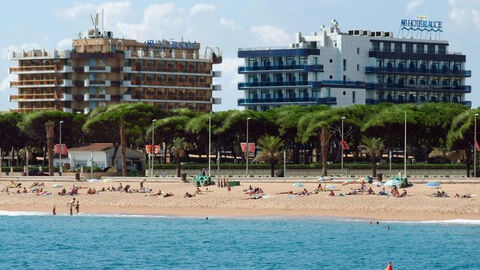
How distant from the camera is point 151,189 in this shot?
12912 centimetres

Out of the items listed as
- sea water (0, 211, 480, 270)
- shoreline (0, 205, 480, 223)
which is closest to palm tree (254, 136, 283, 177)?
shoreline (0, 205, 480, 223)

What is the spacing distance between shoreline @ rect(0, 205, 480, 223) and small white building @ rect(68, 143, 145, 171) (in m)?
53.8

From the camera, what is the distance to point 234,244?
9075 centimetres

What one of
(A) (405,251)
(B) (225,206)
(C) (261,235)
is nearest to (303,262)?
(A) (405,251)

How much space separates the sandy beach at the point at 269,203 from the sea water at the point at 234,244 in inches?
160

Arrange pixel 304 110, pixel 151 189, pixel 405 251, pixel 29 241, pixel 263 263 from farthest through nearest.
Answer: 1. pixel 304 110
2. pixel 151 189
3. pixel 29 241
4. pixel 405 251
5. pixel 263 263

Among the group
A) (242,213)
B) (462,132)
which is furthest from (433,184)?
(462,132)

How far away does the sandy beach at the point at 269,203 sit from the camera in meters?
106

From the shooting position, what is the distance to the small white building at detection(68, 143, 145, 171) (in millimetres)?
177750

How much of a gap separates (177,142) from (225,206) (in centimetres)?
4626

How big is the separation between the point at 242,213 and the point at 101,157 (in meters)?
71.1

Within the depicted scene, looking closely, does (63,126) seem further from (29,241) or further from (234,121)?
(29,241)

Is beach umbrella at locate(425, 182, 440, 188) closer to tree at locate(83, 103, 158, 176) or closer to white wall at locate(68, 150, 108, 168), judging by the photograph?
tree at locate(83, 103, 158, 176)

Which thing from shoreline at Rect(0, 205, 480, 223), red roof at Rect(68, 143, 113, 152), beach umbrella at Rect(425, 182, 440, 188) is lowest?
shoreline at Rect(0, 205, 480, 223)
